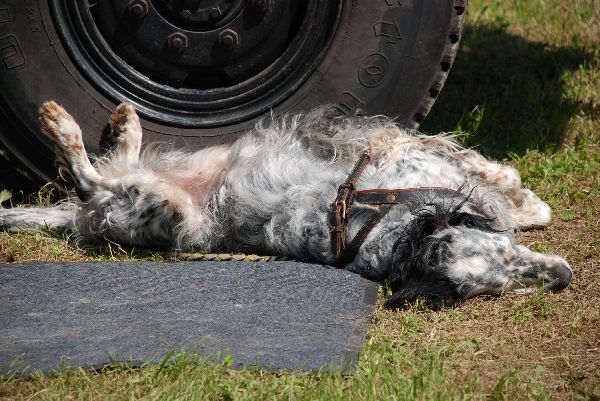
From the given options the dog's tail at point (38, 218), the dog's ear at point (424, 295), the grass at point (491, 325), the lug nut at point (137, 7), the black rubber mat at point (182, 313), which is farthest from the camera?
the dog's tail at point (38, 218)

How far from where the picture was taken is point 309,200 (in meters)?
3.99

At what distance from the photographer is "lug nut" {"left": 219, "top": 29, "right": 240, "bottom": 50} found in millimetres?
4117

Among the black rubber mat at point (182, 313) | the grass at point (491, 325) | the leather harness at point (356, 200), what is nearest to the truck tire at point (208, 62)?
the leather harness at point (356, 200)

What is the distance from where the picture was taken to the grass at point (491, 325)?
2.88m

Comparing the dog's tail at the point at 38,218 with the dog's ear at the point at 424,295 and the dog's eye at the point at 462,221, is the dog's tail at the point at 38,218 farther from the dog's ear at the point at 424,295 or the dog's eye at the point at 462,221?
the dog's eye at the point at 462,221

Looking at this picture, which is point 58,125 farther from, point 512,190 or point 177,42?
point 512,190

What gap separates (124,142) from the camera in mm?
4180

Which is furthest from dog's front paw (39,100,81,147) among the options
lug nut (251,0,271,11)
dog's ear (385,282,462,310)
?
dog's ear (385,282,462,310)

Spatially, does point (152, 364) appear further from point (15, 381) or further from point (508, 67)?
point (508, 67)

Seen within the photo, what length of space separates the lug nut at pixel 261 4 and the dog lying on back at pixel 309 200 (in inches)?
21.1

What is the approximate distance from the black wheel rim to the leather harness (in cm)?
66

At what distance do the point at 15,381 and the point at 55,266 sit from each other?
3.24 feet

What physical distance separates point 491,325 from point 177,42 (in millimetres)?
1907

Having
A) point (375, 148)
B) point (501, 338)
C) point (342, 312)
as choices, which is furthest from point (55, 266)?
point (501, 338)
